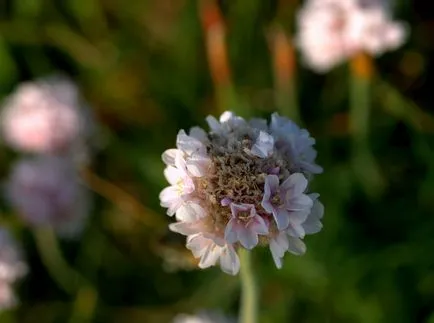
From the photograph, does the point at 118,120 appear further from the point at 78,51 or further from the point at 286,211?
the point at 286,211

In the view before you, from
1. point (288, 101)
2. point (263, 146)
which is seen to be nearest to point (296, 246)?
point (263, 146)

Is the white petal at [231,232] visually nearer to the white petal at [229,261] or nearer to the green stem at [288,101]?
the white petal at [229,261]

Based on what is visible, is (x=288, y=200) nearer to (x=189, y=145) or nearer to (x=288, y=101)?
(x=189, y=145)

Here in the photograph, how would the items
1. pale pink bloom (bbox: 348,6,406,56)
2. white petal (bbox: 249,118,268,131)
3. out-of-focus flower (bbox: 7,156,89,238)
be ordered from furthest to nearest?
out-of-focus flower (bbox: 7,156,89,238) → pale pink bloom (bbox: 348,6,406,56) → white petal (bbox: 249,118,268,131)


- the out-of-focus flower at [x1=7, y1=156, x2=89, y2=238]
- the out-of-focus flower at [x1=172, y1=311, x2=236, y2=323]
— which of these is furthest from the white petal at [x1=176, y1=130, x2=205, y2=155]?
the out-of-focus flower at [x1=7, y1=156, x2=89, y2=238]

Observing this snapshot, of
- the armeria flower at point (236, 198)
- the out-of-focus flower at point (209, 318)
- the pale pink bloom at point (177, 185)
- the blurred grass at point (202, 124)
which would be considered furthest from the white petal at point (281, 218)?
the blurred grass at point (202, 124)

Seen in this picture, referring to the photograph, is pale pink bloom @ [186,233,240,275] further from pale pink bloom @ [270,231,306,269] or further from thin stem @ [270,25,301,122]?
thin stem @ [270,25,301,122]

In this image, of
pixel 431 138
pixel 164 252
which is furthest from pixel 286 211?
pixel 431 138

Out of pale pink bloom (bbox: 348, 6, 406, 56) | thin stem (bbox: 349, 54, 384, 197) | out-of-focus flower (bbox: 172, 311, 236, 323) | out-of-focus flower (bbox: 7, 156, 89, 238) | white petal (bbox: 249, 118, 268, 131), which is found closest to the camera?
white petal (bbox: 249, 118, 268, 131)
